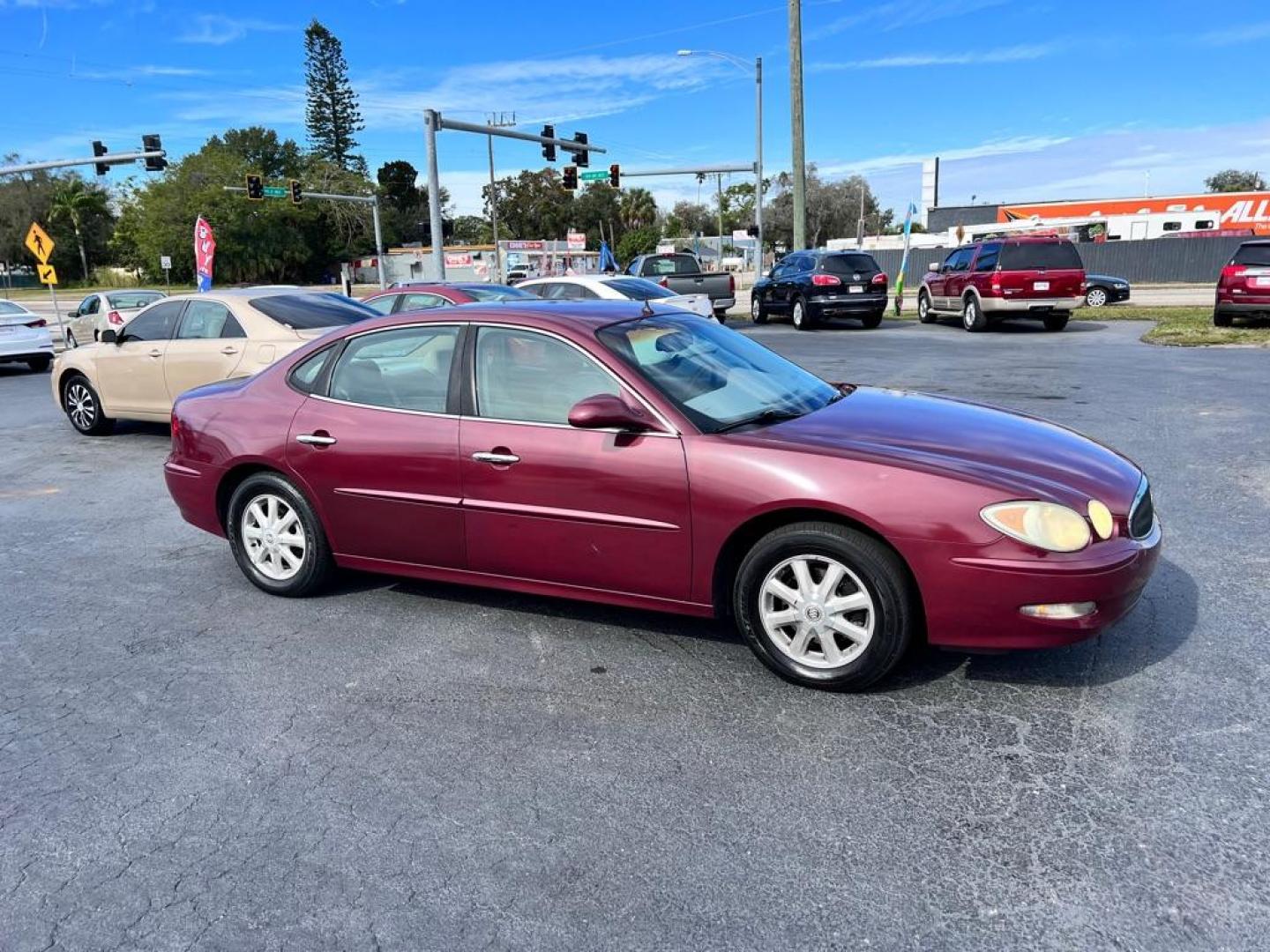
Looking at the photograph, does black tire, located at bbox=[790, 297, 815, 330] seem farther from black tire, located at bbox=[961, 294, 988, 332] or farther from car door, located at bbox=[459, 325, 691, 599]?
car door, located at bbox=[459, 325, 691, 599]

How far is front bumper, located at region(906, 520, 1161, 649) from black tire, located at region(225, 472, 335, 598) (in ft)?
9.76

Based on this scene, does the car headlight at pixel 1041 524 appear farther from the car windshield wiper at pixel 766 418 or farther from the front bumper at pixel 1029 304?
the front bumper at pixel 1029 304

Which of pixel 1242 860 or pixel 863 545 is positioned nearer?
pixel 1242 860

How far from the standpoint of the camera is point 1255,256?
1641 centimetres

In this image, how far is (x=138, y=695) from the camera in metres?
3.86

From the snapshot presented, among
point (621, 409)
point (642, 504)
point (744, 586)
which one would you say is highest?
point (621, 409)

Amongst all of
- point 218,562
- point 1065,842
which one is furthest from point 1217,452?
point 218,562

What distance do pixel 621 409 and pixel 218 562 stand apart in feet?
10.3

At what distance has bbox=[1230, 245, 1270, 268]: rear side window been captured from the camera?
16.3 meters

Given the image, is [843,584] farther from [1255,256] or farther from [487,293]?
[1255,256]

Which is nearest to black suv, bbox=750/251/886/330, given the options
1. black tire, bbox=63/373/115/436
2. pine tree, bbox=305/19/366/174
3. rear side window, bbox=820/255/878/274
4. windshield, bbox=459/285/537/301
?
rear side window, bbox=820/255/878/274

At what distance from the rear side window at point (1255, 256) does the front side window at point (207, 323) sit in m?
16.5

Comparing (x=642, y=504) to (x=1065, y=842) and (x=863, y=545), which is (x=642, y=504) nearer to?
(x=863, y=545)

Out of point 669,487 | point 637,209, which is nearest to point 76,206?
point 637,209
